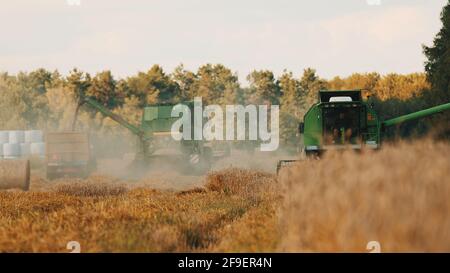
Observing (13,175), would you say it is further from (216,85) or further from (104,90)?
(104,90)

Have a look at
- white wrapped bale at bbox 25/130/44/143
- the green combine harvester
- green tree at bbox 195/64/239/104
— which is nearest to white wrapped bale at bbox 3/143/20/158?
white wrapped bale at bbox 25/130/44/143

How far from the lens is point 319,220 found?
24.4ft

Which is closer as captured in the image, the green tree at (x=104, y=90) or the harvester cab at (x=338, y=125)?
the harvester cab at (x=338, y=125)

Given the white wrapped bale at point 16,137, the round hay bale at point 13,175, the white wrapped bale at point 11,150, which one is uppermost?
the white wrapped bale at point 16,137

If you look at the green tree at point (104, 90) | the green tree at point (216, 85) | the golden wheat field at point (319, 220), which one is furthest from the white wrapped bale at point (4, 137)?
the golden wheat field at point (319, 220)

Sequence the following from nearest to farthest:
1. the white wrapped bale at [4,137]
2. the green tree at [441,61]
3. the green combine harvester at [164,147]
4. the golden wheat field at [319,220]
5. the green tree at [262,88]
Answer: the golden wheat field at [319,220] < the green combine harvester at [164,147] < the green tree at [441,61] < the white wrapped bale at [4,137] < the green tree at [262,88]

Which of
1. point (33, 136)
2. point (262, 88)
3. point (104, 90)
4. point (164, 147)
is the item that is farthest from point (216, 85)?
point (164, 147)

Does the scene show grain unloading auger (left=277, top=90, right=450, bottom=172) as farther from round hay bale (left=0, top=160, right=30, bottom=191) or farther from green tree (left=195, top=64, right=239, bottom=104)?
green tree (left=195, top=64, right=239, bottom=104)

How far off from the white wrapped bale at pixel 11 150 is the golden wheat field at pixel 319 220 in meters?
34.3

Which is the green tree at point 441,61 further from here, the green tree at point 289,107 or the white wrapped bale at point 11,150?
the white wrapped bale at point 11,150

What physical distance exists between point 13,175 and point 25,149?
2144 cm

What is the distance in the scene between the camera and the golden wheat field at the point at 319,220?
6.65 m
